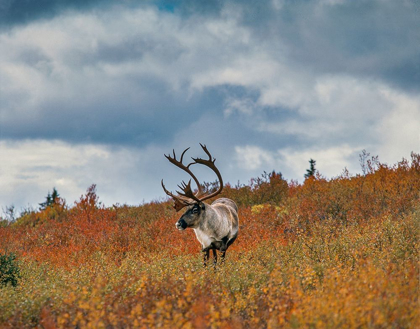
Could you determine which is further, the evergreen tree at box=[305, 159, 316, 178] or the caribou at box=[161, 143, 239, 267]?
the evergreen tree at box=[305, 159, 316, 178]

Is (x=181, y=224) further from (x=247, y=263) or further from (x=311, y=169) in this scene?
(x=311, y=169)

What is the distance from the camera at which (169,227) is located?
547 inches

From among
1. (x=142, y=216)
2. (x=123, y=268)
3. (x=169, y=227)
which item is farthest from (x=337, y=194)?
(x=123, y=268)

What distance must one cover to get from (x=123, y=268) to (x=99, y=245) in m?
4.82

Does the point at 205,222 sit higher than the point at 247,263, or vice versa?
the point at 205,222

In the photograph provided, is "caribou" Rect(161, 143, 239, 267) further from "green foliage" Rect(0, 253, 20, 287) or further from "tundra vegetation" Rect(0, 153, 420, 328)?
"green foliage" Rect(0, 253, 20, 287)

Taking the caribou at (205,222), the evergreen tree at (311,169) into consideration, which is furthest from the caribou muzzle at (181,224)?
the evergreen tree at (311,169)

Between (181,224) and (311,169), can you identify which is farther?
(311,169)

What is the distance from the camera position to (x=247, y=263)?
7605mm

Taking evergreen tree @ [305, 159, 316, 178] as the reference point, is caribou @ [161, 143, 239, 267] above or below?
below

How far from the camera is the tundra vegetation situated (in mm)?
4352

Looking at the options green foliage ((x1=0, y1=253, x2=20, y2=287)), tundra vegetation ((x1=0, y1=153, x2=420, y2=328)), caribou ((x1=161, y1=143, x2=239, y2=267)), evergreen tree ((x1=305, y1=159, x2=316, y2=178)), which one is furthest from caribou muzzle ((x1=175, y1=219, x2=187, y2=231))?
evergreen tree ((x1=305, y1=159, x2=316, y2=178))

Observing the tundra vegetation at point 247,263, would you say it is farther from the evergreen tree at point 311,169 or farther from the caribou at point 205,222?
the evergreen tree at point 311,169

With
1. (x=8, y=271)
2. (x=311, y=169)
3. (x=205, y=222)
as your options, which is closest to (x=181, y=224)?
(x=205, y=222)
